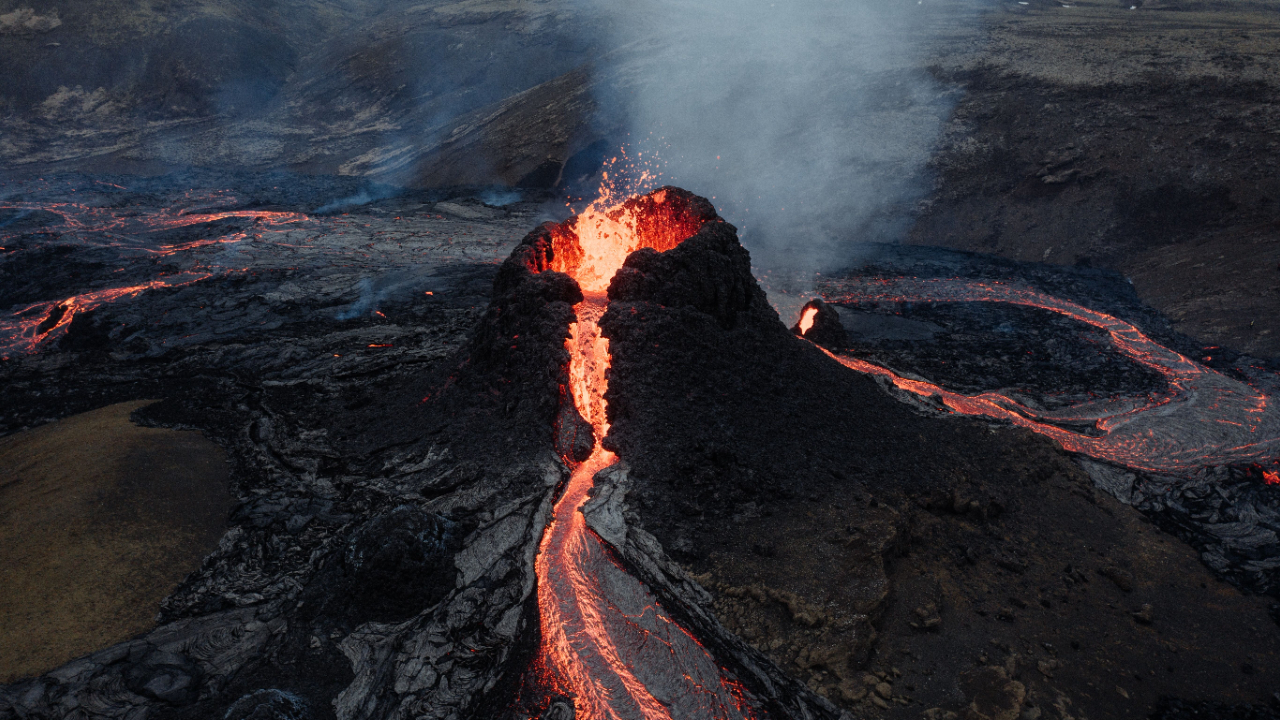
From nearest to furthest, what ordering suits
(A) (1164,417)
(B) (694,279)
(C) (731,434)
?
(C) (731,434), (B) (694,279), (A) (1164,417)

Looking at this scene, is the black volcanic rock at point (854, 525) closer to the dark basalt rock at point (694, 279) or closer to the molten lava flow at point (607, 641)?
the dark basalt rock at point (694, 279)

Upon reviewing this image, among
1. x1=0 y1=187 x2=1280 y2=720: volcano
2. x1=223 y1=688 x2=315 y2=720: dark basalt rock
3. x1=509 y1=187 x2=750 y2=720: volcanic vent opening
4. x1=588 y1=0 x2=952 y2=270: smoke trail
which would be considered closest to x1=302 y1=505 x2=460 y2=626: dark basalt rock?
x1=0 y1=187 x2=1280 y2=720: volcano

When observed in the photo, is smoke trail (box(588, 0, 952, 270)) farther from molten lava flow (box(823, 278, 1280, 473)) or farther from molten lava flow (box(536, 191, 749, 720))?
molten lava flow (box(536, 191, 749, 720))

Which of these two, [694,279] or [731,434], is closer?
[731,434]

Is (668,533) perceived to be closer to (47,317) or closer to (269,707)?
(269,707)

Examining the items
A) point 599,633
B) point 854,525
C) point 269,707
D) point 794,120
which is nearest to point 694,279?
point 854,525

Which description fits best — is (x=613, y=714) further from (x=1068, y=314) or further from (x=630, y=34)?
(x=630, y=34)

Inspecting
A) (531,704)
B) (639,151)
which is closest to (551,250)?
(531,704)
